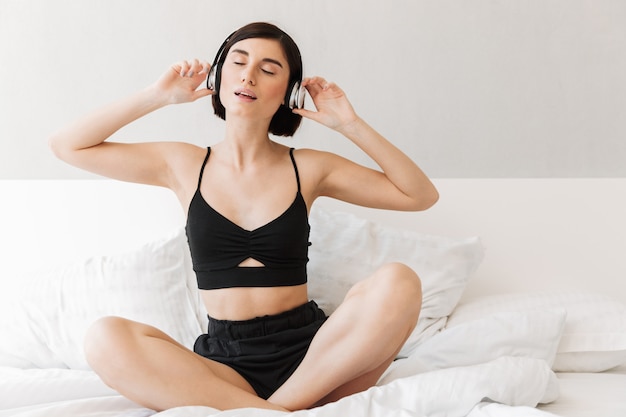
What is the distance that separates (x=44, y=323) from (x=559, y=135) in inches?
67.7

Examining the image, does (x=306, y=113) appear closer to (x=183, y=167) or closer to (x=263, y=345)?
(x=183, y=167)

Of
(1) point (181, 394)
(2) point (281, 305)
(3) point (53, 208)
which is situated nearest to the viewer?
(1) point (181, 394)

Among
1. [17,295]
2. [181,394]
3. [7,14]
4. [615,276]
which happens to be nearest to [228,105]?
[181,394]

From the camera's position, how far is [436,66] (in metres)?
2.52

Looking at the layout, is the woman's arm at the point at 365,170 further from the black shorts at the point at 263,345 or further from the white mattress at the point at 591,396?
the white mattress at the point at 591,396

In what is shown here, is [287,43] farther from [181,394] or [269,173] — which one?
[181,394]

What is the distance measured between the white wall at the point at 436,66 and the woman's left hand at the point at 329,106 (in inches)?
22.9

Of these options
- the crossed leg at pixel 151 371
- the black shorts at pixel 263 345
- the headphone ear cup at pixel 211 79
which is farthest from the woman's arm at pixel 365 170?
the crossed leg at pixel 151 371

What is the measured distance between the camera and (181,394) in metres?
1.52

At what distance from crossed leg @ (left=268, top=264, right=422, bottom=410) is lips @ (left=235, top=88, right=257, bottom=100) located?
20.7 inches

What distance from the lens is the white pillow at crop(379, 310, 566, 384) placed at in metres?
1.87

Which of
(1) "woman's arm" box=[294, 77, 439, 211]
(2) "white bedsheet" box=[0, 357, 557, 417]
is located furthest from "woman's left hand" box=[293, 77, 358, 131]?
(2) "white bedsheet" box=[0, 357, 557, 417]

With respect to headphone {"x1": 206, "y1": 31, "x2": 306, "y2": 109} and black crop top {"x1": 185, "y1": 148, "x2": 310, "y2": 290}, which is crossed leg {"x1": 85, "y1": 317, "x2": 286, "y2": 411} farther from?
headphone {"x1": 206, "y1": 31, "x2": 306, "y2": 109}

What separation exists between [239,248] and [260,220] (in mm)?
88
